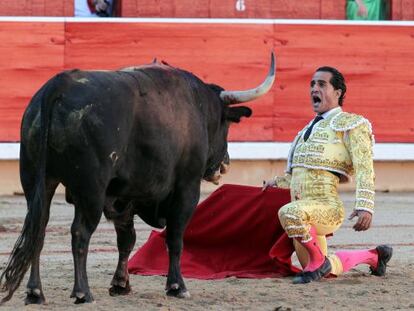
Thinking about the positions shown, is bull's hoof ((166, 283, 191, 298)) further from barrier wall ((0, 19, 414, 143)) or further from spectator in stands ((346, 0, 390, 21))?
spectator in stands ((346, 0, 390, 21))

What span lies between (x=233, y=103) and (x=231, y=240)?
801 millimetres

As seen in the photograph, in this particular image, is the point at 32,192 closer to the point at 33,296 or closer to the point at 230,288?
the point at 33,296

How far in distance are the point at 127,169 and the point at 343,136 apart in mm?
1395

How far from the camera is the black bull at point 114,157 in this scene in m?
5.16

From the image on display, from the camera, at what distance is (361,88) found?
12.1m

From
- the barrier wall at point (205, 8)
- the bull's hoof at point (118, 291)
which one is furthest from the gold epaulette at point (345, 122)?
the barrier wall at point (205, 8)

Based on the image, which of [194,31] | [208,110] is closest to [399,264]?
[208,110]

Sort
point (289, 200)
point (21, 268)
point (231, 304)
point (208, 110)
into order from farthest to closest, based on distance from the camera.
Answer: point (289, 200)
point (208, 110)
point (231, 304)
point (21, 268)

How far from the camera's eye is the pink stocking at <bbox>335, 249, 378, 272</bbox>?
6531mm

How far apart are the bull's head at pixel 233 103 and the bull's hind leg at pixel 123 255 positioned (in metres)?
0.66

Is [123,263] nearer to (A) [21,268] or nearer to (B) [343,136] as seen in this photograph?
(A) [21,268]

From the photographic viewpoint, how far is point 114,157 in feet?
17.2

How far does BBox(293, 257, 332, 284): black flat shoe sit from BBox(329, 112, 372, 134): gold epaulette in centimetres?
68

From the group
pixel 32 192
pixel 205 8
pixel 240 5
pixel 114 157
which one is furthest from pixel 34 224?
pixel 240 5
